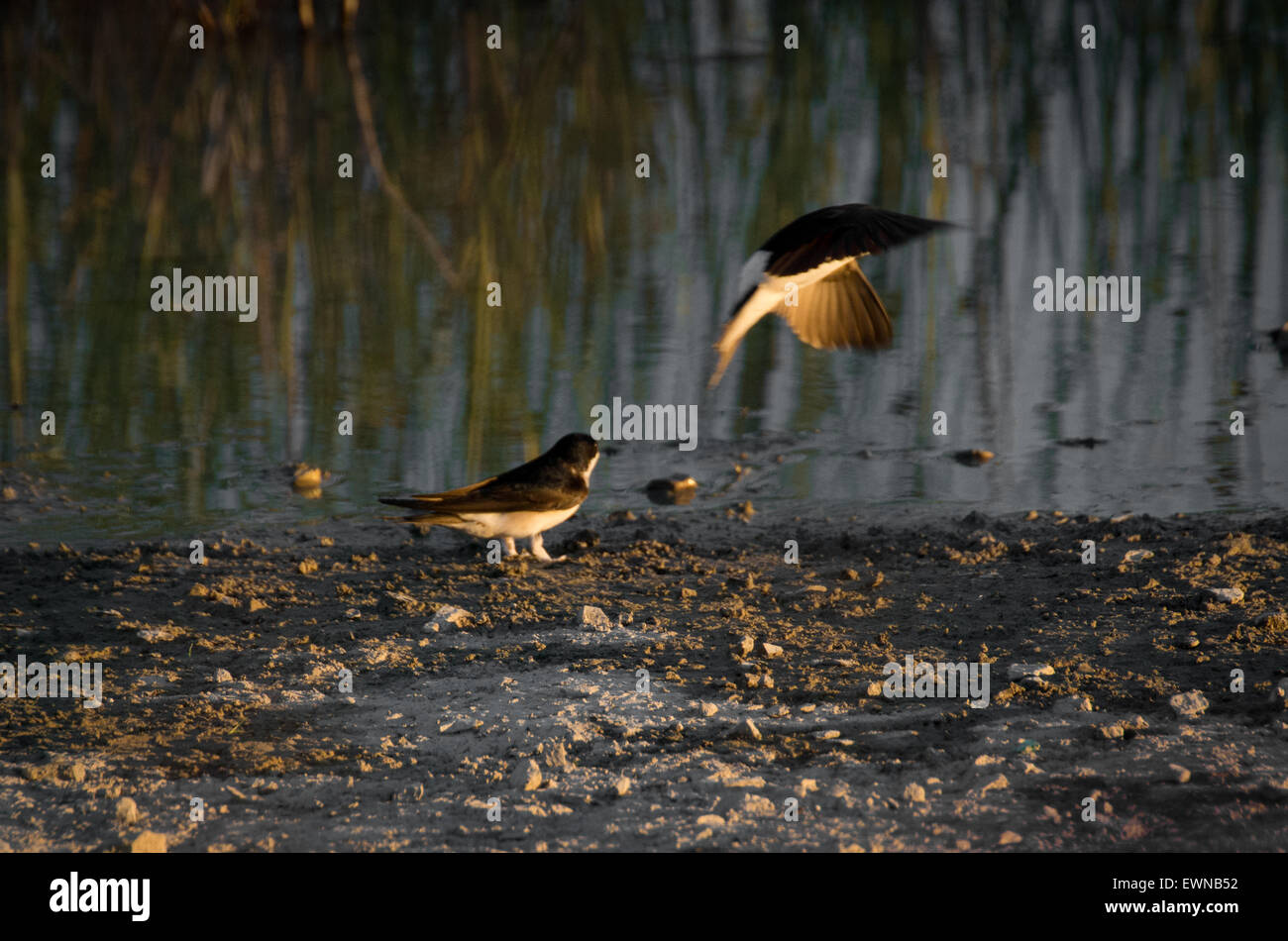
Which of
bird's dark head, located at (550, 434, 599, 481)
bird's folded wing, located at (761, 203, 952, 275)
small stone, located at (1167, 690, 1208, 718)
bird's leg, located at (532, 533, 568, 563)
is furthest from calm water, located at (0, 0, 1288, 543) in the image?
small stone, located at (1167, 690, 1208, 718)

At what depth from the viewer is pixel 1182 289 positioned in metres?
8.34

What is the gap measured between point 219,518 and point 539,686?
7.36ft

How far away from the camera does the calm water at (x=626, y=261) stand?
629 centimetres

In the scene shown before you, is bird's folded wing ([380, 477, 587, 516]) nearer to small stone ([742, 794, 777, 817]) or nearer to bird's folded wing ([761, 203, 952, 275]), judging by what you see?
bird's folded wing ([761, 203, 952, 275])

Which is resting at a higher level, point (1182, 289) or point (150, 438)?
point (1182, 289)

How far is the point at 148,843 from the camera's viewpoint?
3113mm

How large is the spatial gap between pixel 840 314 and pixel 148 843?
3999mm

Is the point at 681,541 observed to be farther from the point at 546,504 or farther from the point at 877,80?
the point at 877,80

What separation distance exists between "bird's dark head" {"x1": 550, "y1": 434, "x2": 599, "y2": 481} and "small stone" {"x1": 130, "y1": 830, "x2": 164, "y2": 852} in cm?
264

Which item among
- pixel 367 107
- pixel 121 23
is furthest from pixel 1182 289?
pixel 121 23

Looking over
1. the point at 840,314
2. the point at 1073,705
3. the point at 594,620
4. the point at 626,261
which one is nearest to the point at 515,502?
the point at 594,620

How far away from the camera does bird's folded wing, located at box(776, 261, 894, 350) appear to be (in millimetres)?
6266

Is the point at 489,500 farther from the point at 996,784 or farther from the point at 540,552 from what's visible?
the point at 996,784

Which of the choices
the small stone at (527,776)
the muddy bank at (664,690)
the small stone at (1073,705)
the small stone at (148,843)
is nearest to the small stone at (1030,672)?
the muddy bank at (664,690)
